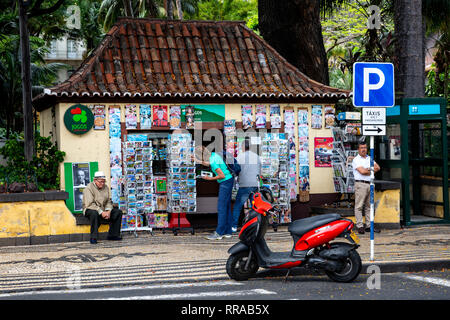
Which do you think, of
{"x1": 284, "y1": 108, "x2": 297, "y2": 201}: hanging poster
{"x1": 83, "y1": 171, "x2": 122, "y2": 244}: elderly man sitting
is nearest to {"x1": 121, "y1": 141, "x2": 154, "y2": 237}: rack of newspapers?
Answer: {"x1": 83, "y1": 171, "x2": 122, "y2": 244}: elderly man sitting

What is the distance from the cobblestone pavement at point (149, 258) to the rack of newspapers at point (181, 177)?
627mm

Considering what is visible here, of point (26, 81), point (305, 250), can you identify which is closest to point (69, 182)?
point (26, 81)

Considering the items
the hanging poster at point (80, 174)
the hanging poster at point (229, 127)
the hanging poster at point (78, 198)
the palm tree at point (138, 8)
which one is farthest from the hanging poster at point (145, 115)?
the palm tree at point (138, 8)

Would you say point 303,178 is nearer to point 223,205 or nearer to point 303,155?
point 303,155

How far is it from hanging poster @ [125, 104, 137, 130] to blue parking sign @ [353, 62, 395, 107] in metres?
5.68

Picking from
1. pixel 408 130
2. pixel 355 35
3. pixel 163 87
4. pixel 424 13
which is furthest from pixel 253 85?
pixel 355 35

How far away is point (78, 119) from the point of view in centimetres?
1352

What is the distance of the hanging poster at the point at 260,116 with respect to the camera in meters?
14.5

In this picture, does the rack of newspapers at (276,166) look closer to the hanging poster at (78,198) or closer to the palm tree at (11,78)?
the hanging poster at (78,198)

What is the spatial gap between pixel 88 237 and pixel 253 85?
196 inches

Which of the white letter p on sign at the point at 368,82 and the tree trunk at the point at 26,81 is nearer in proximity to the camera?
the white letter p on sign at the point at 368,82

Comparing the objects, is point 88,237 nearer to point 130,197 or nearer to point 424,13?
point 130,197
